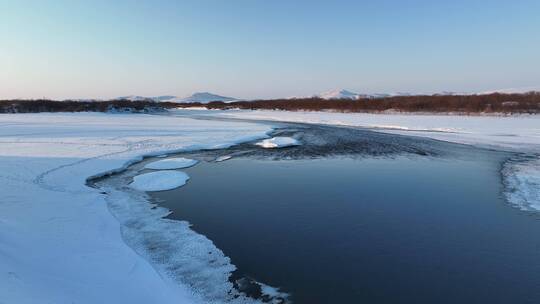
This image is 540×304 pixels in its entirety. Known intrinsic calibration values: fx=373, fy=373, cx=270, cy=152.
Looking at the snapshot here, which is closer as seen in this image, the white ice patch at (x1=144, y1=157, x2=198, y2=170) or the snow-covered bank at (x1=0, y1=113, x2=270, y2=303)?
the snow-covered bank at (x1=0, y1=113, x2=270, y2=303)

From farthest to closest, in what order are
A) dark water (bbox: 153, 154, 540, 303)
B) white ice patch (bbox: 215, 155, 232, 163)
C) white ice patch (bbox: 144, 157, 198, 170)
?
white ice patch (bbox: 215, 155, 232, 163) → white ice patch (bbox: 144, 157, 198, 170) → dark water (bbox: 153, 154, 540, 303)

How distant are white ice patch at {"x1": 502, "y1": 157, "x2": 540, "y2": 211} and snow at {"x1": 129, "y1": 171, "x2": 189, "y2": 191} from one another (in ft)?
21.5

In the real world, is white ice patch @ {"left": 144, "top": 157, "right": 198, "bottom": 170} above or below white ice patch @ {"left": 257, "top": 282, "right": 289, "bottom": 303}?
above

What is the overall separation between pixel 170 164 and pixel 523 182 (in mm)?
8392

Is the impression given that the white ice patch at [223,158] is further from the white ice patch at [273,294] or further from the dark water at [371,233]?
the white ice patch at [273,294]

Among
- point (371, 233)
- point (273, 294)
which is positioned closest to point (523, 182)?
point (371, 233)

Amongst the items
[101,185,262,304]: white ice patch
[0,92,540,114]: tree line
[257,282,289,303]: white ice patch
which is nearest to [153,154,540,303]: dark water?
[257,282,289,303]: white ice patch

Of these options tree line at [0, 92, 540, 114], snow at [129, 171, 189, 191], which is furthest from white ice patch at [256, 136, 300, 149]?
tree line at [0, 92, 540, 114]

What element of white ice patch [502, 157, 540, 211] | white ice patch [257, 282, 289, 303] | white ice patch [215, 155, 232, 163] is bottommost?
white ice patch [257, 282, 289, 303]

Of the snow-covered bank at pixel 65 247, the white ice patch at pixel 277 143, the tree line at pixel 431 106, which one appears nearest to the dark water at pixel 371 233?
the snow-covered bank at pixel 65 247

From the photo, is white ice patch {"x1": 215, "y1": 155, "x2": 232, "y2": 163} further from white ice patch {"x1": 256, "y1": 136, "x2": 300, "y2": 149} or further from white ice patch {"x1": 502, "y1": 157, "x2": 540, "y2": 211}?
white ice patch {"x1": 502, "y1": 157, "x2": 540, "y2": 211}

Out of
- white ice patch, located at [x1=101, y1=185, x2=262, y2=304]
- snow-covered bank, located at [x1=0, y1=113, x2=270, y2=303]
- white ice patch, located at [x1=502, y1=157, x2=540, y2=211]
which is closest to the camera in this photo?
snow-covered bank, located at [x1=0, y1=113, x2=270, y2=303]

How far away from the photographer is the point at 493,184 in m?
8.10

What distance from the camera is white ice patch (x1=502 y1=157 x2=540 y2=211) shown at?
21.9 feet
